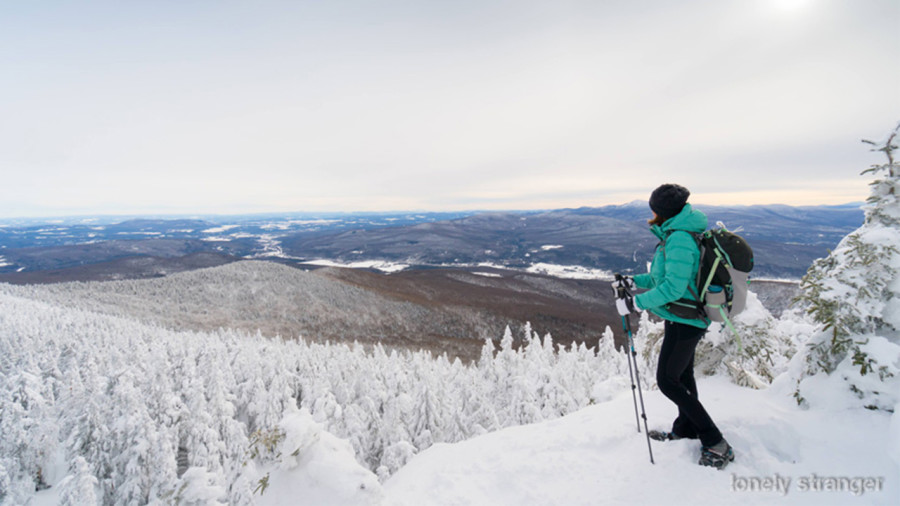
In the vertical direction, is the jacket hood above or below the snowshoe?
above

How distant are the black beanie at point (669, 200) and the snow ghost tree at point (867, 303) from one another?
2.86m

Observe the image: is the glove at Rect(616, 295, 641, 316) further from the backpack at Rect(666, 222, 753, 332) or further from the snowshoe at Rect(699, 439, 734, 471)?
the snowshoe at Rect(699, 439, 734, 471)

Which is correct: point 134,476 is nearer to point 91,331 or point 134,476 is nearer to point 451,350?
point 91,331

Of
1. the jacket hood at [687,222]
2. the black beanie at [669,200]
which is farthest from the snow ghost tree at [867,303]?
the black beanie at [669,200]

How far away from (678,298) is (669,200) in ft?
4.36

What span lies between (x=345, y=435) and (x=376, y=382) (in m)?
5.12

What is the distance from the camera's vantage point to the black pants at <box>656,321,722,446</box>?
458 centimetres

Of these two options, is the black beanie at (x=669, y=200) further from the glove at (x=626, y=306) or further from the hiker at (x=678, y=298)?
the glove at (x=626, y=306)

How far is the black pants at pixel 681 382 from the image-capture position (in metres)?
4.58

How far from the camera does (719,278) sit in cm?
452

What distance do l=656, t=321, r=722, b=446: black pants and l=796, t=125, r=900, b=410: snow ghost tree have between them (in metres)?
2.00

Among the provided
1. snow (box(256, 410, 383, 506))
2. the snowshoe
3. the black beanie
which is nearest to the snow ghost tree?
the snowshoe

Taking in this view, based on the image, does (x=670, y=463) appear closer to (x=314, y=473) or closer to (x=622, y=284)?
(x=622, y=284)

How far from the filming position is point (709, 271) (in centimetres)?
451
